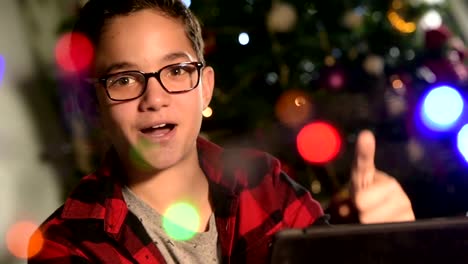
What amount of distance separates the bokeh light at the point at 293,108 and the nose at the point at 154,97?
674mm

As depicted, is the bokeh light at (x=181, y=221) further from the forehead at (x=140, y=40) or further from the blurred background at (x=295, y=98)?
the blurred background at (x=295, y=98)

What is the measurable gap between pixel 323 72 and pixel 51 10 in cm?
70

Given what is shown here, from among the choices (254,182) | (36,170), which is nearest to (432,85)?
(254,182)

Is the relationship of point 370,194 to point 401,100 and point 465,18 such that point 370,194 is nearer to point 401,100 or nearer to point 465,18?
point 401,100

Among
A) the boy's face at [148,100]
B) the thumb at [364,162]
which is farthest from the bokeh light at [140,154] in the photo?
the thumb at [364,162]

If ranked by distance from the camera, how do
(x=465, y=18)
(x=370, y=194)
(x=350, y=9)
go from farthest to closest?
1. (x=465, y=18)
2. (x=350, y=9)
3. (x=370, y=194)

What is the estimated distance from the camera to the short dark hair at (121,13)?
77cm

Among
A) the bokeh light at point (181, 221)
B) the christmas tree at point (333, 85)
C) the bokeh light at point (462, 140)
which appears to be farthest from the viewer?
the bokeh light at point (462, 140)

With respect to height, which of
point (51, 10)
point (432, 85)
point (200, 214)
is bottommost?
point (200, 214)

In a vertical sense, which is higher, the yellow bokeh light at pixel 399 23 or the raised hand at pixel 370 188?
the yellow bokeh light at pixel 399 23

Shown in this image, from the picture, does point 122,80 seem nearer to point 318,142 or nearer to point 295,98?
point 295,98

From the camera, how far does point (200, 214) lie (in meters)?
0.81

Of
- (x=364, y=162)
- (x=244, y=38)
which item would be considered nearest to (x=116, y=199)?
(x=364, y=162)

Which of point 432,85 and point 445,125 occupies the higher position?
point 432,85
